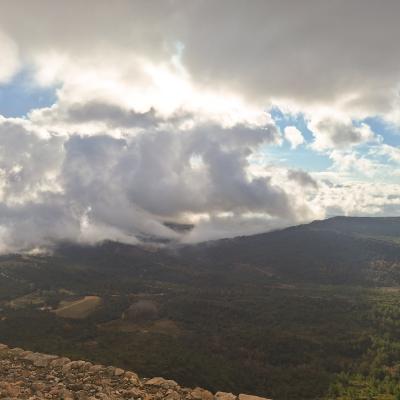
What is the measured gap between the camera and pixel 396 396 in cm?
11881

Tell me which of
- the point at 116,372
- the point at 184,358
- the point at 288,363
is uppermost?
the point at 116,372

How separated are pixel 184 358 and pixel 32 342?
54.0 m

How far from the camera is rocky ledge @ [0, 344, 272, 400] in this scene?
31250mm

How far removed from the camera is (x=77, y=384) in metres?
33.4

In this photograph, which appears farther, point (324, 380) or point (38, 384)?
point (324, 380)

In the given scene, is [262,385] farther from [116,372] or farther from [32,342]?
[116,372]

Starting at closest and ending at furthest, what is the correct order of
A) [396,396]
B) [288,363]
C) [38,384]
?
[38,384] → [396,396] → [288,363]

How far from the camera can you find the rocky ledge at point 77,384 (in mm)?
31250

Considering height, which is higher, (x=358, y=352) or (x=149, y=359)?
(x=149, y=359)

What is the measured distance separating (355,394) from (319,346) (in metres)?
65.5

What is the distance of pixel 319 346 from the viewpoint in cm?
19688

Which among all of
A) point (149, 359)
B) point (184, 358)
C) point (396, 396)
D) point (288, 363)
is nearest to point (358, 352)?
point (288, 363)

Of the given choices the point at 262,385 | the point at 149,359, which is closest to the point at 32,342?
the point at 149,359

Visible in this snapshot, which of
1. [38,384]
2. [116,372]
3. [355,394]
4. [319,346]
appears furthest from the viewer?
[319,346]
